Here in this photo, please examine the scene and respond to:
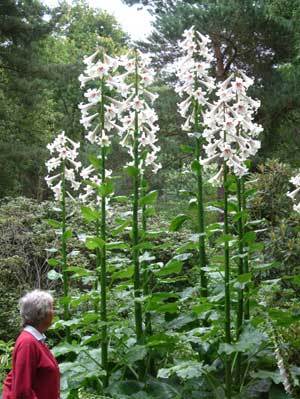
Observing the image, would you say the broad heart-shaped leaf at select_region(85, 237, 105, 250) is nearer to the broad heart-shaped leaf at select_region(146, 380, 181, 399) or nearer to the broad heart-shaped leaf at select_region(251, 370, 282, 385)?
the broad heart-shaped leaf at select_region(146, 380, 181, 399)

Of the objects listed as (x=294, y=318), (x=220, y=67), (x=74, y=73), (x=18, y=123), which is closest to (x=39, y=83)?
(x=74, y=73)

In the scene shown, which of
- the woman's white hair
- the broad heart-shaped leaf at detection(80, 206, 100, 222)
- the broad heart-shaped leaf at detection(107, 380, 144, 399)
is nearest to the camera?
the woman's white hair

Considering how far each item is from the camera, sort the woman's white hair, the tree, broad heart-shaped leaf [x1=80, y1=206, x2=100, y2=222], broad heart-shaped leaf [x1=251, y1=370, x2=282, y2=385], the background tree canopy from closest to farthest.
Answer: the woman's white hair < broad heart-shaped leaf [x1=251, y1=370, x2=282, y2=385] < broad heart-shaped leaf [x1=80, y1=206, x2=100, y2=222] < the tree < the background tree canopy

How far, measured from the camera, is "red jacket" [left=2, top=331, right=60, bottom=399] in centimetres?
302

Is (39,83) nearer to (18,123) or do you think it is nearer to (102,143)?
(18,123)

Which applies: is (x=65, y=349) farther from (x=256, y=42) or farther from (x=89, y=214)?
(x=256, y=42)

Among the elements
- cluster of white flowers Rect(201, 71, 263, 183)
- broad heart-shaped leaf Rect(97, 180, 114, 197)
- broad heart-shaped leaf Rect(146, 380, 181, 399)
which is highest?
cluster of white flowers Rect(201, 71, 263, 183)

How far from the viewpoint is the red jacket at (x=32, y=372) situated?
9.92 feet

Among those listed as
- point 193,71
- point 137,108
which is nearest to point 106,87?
point 137,108

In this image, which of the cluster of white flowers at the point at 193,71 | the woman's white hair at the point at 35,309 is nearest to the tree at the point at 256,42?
the cluster of white flowers at the point at 193,71

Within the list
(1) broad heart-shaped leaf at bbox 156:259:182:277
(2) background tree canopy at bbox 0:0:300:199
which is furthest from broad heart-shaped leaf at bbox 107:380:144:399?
(2) background tree canopy at bbox 0:0:300:199

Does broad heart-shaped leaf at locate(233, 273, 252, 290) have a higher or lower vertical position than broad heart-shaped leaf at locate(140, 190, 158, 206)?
lower

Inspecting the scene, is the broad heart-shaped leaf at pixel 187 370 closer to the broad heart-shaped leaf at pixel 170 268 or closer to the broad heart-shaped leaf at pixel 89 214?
the broad heart-shaped leaf at pixel 170 268

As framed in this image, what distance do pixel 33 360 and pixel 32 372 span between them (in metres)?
0.07
